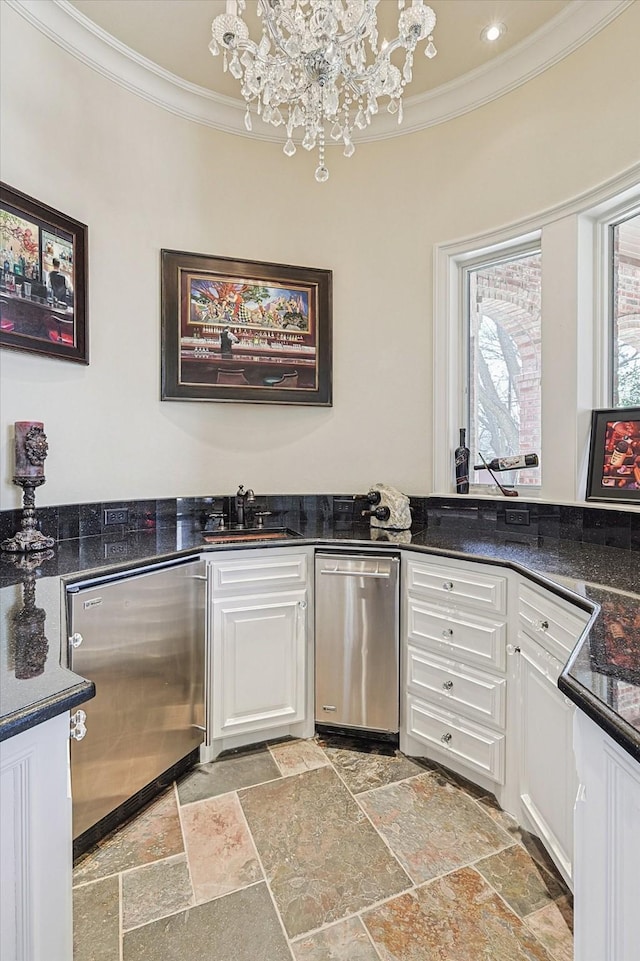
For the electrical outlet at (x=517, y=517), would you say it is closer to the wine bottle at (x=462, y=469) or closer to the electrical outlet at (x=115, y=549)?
the wine bottle at (x=462, y=469)

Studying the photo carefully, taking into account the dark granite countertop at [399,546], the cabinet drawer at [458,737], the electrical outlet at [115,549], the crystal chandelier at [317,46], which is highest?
the crystal chandelier at [317,46]

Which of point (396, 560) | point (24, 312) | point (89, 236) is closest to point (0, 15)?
point (89, 236)

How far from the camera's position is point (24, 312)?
78.5 inches

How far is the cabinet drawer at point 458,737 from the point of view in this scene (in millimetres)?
1838

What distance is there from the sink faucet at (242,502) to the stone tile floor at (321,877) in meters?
1.15

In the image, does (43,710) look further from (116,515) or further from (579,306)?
(579,306)

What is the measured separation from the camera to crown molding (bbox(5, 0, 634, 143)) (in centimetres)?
206

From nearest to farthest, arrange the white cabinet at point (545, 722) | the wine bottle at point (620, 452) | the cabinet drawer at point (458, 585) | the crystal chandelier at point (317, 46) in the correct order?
the white cabinet at point (545, 722) → the crystal chandelier at point (317, 46) → the cabinet drawer at point (458, 585) → the wine bottle at point (620, 452)

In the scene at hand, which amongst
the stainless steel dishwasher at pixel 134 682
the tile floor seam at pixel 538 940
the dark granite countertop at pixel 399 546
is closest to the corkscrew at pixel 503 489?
the dark granite countertop at pixel 399 546

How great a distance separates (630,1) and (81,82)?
2.30 metres

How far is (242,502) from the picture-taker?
2590 millimetres

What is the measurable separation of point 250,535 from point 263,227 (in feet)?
5.66

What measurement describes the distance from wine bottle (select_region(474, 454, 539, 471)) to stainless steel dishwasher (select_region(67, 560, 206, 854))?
1536 mm

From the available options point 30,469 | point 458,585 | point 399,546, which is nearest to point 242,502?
point 399,546
